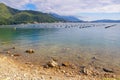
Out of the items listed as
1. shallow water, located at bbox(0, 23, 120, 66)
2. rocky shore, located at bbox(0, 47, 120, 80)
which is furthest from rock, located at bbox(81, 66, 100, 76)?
shallow water, located at bbox(0, 23, 120, 66)

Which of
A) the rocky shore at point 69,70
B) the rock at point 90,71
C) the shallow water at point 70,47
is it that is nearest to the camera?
the rocky shore at point 69,70

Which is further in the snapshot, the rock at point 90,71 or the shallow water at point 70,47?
the shallow water at point 70,47

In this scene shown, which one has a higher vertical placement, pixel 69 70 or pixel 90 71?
pixel 90 71

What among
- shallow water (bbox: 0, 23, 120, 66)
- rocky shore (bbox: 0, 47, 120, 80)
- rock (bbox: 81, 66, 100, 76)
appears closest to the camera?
rocky shore (bbox: 0, 47, 120, 80)

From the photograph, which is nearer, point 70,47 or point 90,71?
point 90,71

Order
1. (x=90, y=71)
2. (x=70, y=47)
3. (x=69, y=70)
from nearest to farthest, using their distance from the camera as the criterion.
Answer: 1. (x=90, y=71)
2. (x=69, y=70)
3. (x=70, y=47)

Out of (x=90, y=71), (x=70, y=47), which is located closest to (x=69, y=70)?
(x=90, y=71)

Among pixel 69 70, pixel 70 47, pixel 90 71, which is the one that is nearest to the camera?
pixel 90 71

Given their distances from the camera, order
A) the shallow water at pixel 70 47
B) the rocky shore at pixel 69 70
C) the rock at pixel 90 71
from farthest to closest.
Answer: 1. the shallow water at pixel 70 47
2. the rock at pixel 90 71
3. the rocky shore at pixel 69 70

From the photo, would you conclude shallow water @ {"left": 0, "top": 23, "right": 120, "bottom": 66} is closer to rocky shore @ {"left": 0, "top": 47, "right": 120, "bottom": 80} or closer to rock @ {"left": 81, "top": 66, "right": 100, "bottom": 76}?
rocky shore @ {"left": 0, "top": 47, "right": 120, "bottom": 80}

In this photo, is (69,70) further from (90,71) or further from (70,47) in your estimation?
(70,47)

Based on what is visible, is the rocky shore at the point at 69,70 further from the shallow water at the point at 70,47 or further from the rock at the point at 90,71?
the shallow water at the point at 70,47

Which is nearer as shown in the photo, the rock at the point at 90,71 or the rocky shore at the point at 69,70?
the rocky shore at the point at 69,70

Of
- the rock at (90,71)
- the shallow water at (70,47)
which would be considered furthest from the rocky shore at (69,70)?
the shallow water at (70,47)
